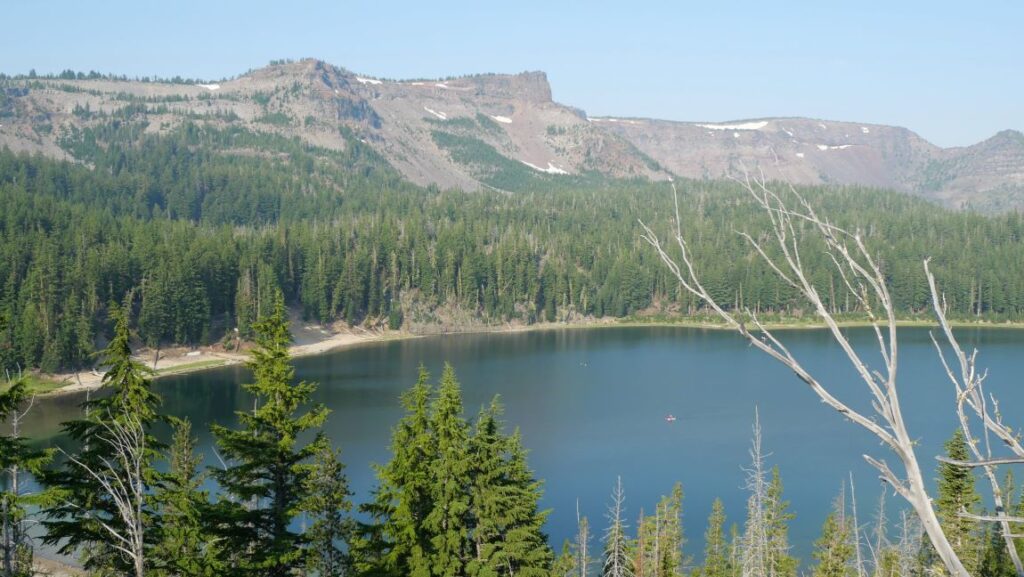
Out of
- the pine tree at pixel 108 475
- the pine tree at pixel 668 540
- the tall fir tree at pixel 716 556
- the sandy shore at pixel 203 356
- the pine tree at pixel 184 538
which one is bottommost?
the sandy shore at pixel 203 356

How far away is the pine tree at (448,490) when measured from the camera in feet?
74.1

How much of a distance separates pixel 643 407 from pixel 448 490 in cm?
4836

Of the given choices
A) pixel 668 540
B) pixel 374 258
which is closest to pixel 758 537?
pixel 668 540

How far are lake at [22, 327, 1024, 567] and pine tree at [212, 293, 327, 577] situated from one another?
73.8 ft

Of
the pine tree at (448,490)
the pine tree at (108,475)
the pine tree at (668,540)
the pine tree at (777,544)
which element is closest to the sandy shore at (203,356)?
the pine tree at (668,540)

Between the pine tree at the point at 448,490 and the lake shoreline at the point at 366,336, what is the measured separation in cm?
5309

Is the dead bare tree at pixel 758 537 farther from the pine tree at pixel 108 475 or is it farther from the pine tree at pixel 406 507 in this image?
the pine tree at pixel 108 475

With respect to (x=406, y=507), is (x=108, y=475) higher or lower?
higher

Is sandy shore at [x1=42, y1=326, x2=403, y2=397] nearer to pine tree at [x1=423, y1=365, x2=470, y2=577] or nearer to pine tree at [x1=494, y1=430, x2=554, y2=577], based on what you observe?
pine tree at [x1=494, y1=430, x2=554, y2=577]

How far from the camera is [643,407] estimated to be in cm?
6906

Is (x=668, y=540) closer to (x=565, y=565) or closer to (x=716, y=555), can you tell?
(x=716, y=555)

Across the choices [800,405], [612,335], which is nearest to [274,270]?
[612,335]

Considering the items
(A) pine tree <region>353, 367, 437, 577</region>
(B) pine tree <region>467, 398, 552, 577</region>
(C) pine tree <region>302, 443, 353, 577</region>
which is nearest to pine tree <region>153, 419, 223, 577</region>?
(C) pine tree <region>302, 443, 353, 577</region>

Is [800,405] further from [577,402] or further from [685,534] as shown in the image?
[685,534]
